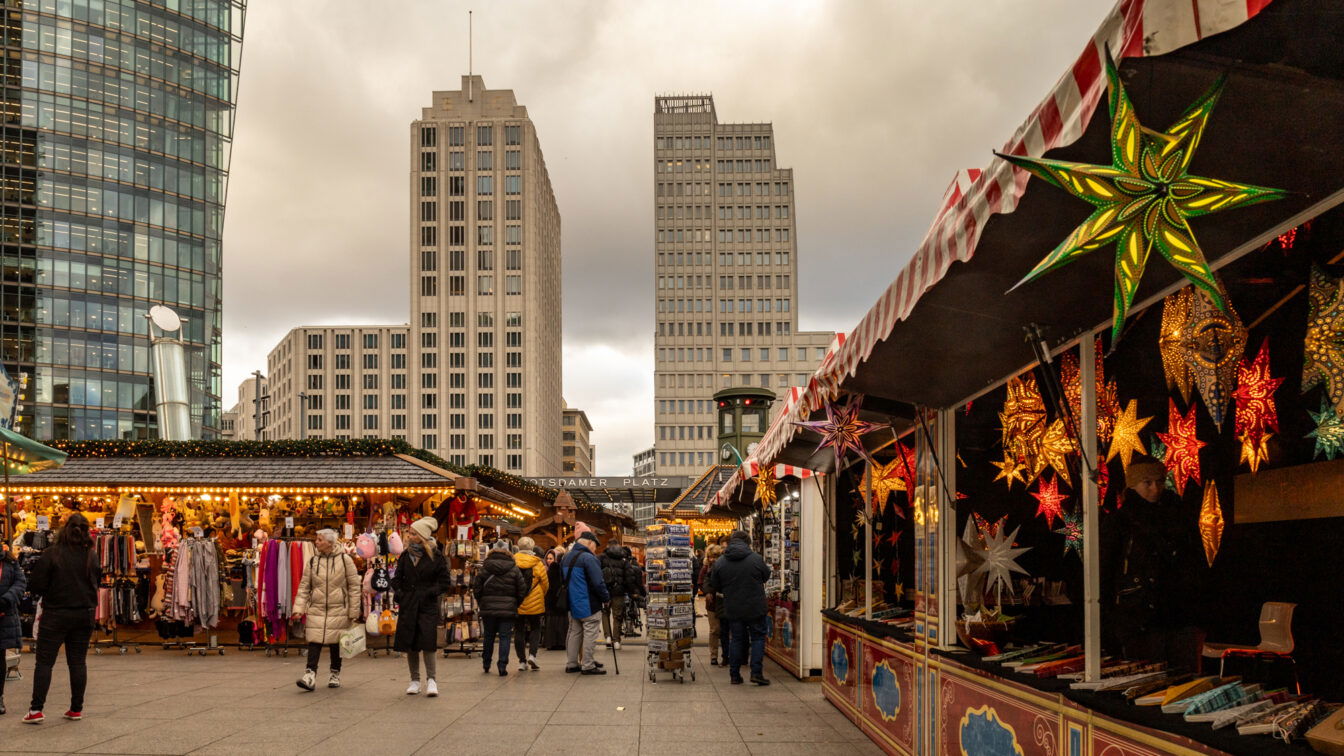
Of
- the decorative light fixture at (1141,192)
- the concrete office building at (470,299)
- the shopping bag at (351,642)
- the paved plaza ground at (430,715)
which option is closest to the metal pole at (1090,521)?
the decorative light fixture at (1141,192)

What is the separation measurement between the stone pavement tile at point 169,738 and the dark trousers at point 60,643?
2.54 ft

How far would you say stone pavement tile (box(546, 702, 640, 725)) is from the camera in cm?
912

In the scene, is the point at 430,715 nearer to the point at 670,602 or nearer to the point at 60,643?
the point at 60,643

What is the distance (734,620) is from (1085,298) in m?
7.98

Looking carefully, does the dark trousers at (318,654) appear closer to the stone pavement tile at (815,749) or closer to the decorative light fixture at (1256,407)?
the stone pavement tile at (815,749)

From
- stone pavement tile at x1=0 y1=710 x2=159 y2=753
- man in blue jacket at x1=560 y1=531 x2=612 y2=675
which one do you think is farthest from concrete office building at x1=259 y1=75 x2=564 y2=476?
stone pavement tile at x1=0 y1=710 x2=159 y2=753

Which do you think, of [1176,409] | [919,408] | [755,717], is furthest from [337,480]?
[1176,409]

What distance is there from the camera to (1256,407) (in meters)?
4.43

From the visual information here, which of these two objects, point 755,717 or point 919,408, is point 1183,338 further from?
point 755,717

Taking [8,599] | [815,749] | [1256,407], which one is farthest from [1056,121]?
[8,599]

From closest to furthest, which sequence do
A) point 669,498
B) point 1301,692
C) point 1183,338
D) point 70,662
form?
point 1301,692 → point 1183,338 → point 70,662 → point 669,498

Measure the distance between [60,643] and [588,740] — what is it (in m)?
4.33

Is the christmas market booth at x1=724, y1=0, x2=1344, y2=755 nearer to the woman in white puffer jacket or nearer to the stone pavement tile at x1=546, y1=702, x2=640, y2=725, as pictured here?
the stone pavement tile at x1=546, y1=702, x2=640, y2=725

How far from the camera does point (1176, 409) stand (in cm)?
505
